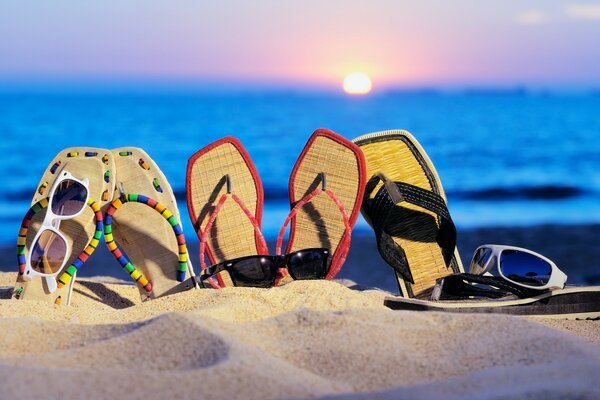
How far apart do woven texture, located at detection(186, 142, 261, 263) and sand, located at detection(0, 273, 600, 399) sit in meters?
1.13

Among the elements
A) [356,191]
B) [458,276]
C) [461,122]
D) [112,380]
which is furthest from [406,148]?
[461,122]

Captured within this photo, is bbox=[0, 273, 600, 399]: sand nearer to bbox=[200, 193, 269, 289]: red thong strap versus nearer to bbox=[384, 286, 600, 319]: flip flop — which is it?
bbox=[384, 286, 600, 319]: flip flop

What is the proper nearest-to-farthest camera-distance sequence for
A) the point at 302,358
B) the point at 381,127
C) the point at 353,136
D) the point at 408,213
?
the point at 302,358 → the point at 408,213 → the point at 353,136 → the point at 381,127

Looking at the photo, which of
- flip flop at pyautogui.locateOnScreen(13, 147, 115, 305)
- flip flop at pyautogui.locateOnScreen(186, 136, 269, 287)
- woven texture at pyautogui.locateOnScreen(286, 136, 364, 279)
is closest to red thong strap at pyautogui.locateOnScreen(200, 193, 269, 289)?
flip flop at pyautogui.locateOnScreen(186, 136, 269, 287)

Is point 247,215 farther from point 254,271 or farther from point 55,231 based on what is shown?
point 55,231

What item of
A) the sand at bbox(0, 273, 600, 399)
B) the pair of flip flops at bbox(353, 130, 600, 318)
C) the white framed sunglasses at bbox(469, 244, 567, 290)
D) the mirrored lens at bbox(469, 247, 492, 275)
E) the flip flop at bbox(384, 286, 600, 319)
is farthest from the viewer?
the pair of flip flops at bbox(353, 130, 600, 318)

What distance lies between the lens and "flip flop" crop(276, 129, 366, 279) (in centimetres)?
406

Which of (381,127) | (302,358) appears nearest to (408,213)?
(302,358)

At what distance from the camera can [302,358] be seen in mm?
2365

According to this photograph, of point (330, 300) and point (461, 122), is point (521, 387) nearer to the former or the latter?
point (330, 300)

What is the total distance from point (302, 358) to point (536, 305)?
152cm

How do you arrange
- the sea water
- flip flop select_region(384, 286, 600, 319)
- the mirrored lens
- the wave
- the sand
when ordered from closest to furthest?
the sand < flip flop select_region(384, 286, 600, 319) < the mirrored lens < the sea water < the wave

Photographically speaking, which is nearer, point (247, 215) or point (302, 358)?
point (302, 358)

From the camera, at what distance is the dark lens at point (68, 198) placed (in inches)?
147
